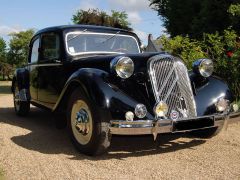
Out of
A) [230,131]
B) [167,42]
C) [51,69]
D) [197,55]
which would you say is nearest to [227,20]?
[167,42]

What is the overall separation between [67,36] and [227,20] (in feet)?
32.8

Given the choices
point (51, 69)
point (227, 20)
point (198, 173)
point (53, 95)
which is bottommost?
point (198, 173)

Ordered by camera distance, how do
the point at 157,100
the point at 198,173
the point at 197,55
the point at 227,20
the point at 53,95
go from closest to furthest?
the point at 198,173 → the point at 157,100 → the point at 53,95 → the point at 197,55 → the point at 227,20

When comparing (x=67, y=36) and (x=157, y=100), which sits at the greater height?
(x=67, y=36)

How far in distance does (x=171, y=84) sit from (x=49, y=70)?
241 centimetres

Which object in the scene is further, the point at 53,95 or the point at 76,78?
the point at 53,95

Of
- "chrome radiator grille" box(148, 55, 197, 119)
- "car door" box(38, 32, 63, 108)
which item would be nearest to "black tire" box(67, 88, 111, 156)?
"chrome radiator grille" box(148, 55, 197, 119)

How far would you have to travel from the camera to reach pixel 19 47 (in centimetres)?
5828

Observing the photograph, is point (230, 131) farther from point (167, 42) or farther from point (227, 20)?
point (227, 20)

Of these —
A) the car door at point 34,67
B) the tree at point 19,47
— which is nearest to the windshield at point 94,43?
the car door at point 34,67

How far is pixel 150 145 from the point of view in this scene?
5770 mm

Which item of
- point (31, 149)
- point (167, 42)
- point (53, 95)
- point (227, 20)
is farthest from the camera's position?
point (227, 20)

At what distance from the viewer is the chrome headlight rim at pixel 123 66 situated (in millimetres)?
5055

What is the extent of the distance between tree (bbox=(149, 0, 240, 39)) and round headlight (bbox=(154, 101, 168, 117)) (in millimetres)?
9936
